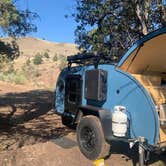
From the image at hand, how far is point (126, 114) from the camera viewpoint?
656 centimetres

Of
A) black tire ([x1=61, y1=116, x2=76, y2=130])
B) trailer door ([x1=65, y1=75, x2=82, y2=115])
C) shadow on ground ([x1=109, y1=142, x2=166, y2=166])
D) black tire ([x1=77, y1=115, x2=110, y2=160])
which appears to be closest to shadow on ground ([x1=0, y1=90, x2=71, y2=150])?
black tire ([x1=61, y1=116, x2=76, y2=130])

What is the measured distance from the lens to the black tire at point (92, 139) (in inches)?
273

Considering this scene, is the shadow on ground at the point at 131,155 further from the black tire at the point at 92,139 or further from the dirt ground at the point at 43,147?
the black tire at the point at 92,139

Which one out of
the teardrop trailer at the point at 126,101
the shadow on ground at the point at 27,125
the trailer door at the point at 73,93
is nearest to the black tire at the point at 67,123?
the shadow on ground at the point at 27,125

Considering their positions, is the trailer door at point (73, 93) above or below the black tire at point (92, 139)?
above

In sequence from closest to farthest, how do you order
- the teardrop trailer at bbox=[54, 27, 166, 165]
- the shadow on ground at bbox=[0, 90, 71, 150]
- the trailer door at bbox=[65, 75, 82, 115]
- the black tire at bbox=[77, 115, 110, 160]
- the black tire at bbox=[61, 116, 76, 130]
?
the teardrop trailer at bbox=[54, 27, 166, 165] → the black tire at bbox=[77, 115, 110, 160] → the trailer door at bbox=[65, 75, 82, 115] → the shadow on ground at bbox=[0, 90, 71, 150] → the black tire at bbox=[61, 116, 76, 130]

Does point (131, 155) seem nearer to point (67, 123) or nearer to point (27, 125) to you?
point (67, 123)

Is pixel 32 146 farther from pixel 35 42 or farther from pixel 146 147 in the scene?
pixel 35 42

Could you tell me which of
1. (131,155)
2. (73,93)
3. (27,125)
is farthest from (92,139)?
(27,125)

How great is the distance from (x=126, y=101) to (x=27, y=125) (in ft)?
16.1

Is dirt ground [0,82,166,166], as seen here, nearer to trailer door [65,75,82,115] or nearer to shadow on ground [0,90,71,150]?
shadow on ground [0,90,71,150]

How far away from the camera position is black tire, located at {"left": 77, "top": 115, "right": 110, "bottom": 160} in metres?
6.94

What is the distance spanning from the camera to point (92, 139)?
23.9 feet

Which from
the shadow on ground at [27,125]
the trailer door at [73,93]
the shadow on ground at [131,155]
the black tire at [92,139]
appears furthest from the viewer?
the shadow on ground at [27,125]
